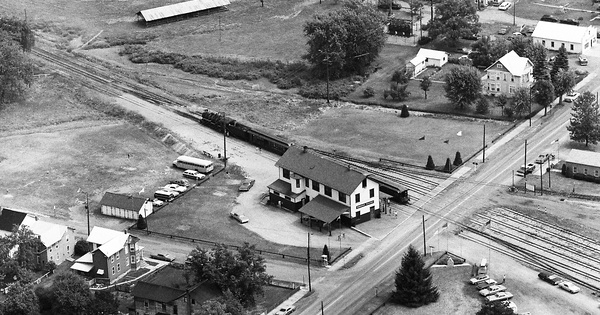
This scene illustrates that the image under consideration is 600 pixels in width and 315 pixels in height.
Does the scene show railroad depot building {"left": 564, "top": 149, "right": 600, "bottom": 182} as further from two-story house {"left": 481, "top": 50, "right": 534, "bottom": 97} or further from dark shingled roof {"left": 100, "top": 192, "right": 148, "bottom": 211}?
dark shingled roof {"left": 100, "top": 192, "right": 148, "bottom": 211}

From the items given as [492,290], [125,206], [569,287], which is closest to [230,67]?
[125,206]

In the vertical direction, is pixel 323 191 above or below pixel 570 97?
below

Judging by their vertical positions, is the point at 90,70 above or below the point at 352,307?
above

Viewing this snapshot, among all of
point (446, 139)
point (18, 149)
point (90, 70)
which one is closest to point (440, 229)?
point (446, 139)

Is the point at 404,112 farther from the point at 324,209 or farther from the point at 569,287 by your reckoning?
the point at 569,287

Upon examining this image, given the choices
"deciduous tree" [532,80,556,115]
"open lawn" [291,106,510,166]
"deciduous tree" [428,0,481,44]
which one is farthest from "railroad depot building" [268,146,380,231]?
"deciduous tree" [428,0,481,44]

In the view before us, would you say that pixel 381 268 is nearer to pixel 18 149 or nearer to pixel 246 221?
pixel 246 221

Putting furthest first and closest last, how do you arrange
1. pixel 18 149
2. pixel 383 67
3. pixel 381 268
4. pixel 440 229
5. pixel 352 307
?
pixel 383 67 < pixel 18 149 < pixel 440 229 < pixel 381 268 < pixel 352 307
